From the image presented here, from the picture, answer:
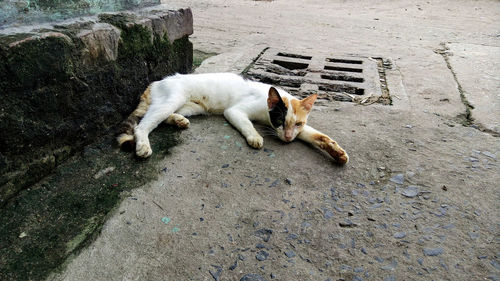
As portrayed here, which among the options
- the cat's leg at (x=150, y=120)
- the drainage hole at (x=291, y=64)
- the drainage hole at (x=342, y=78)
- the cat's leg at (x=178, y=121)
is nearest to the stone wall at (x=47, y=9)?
the cat's leg at (x=150, y=120)

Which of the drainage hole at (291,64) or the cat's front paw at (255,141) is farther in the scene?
the drainage hole at (291,64)

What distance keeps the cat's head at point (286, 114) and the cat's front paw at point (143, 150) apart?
88 centimetres

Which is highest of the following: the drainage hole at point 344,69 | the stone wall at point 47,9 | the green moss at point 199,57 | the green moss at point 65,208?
the stone wall at point 47,9

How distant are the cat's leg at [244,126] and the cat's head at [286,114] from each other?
0.16 meters

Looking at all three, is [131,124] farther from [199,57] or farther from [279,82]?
[199,57]

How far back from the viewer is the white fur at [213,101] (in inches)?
93.5

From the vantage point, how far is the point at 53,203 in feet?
5.56

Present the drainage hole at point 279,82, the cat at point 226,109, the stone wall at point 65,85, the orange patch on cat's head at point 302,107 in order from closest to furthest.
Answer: the stone wall at point 65,85 → the cat at point 226,109 → the orange patch on cat's head at point 302,107 → the drainage hole at point 279,82

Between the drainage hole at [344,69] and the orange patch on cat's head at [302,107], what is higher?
the orange patch on cat's head at [302,107]

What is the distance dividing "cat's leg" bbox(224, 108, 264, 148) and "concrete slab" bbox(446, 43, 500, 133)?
186cm

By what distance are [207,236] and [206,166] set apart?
58 centimetres

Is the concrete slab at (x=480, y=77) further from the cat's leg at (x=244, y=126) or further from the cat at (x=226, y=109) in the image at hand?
the cat's leg at (x=244, y=126)

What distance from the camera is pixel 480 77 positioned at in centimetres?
371

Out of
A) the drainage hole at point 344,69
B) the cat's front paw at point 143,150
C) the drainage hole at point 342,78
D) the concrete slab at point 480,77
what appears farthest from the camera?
the drainage hole at point 344,69
